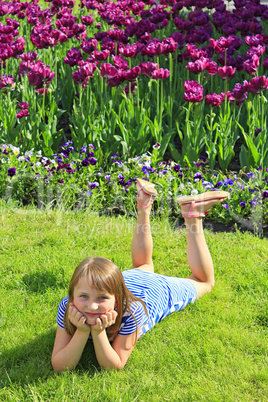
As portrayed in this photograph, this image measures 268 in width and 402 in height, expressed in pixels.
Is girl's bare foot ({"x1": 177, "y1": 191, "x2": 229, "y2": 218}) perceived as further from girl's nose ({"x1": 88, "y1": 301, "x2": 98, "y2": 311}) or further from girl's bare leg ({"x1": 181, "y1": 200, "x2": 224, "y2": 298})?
girl's nose ({"x1": 88, "y1": 301, "x2": 98, "y2": 311})

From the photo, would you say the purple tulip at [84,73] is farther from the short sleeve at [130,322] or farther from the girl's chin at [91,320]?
the girl's chin at [91,320]

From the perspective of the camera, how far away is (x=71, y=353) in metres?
2.53

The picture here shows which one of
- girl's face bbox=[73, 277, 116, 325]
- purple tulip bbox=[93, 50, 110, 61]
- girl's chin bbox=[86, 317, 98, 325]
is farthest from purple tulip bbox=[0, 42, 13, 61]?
girl's chin bbox=[86, 317, 98, 325]

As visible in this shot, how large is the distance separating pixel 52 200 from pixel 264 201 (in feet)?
5.49

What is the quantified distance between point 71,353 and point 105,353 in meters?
0.15

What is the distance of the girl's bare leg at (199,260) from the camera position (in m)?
3.27

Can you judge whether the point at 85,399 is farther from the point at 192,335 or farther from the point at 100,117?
the point at 100,117

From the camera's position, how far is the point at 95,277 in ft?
7.97

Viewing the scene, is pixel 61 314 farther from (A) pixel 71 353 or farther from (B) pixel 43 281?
(B) pixel 43 281

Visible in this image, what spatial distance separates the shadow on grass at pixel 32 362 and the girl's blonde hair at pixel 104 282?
20 cm

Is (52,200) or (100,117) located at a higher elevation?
(100,117)

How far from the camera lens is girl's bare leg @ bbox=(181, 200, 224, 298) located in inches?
129

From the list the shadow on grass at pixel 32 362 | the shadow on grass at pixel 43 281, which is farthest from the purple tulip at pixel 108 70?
the shadow on grass at pixel 32 362

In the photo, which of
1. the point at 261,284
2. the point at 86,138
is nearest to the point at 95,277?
the point at 261,284
